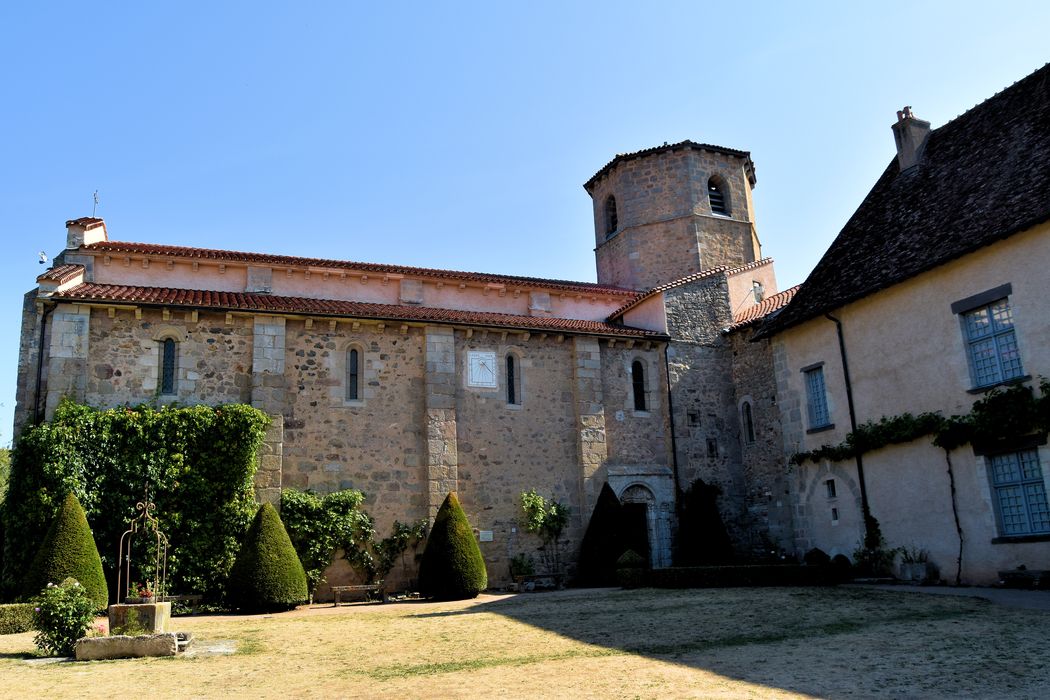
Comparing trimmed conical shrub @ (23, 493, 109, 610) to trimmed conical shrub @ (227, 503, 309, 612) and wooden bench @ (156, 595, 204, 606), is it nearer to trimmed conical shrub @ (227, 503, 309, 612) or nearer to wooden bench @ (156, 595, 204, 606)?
wooden bench @ (156, 595, 204, 606)

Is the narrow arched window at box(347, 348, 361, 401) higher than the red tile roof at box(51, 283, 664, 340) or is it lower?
lower

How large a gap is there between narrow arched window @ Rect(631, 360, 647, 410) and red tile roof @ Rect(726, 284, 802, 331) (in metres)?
3.00

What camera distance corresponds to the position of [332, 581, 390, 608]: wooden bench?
1781 centimetres

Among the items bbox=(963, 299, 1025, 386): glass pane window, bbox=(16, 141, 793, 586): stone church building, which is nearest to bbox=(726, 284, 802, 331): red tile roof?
bbox=(16, 141, 793, 586): stone church building

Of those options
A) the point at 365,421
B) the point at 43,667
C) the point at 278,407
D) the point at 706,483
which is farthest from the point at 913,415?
the point at 43,667

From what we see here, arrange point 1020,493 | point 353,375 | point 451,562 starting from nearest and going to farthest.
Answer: point 1020,493
point 451,562
point 353,375

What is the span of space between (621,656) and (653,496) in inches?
515

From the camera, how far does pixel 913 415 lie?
17.0m

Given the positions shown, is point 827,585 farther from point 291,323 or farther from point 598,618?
point 291,323

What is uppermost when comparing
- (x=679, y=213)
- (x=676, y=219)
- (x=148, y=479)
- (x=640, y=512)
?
(x=679, y=213)

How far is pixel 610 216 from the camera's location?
2939cm

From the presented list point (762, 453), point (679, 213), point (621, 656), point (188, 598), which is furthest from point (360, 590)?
point (679, 213)

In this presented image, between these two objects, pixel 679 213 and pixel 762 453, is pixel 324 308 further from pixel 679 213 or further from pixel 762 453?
pixel 679 213

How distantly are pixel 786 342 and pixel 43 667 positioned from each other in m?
17.2
